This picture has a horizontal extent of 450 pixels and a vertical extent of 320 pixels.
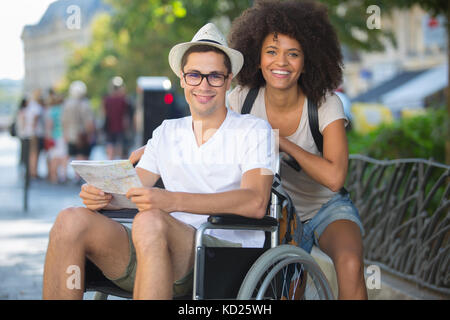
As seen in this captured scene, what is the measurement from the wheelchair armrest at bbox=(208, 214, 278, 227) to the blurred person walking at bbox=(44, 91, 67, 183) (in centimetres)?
1165

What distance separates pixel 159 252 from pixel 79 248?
0.40 meters

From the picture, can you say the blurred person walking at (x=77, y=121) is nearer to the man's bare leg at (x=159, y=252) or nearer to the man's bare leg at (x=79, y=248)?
the man's bare leg at (x=79, y=248)

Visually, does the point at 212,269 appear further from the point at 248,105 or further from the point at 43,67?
the point at 43,67

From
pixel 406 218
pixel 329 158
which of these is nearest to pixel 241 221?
pixel 329 158

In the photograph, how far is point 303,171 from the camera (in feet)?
13.2

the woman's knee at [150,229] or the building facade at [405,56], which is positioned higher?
the building facade at [405,56]

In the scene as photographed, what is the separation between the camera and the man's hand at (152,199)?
10.5 ft

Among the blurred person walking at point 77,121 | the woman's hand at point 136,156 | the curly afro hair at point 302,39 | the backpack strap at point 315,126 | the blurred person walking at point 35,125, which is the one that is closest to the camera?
the woman's hand at point 136,156

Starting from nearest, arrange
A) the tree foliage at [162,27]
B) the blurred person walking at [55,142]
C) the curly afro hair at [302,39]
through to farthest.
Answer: the curly afro hair at [302,39]
the tree foliage at [162,27]
the blurred person walking at [55,142]

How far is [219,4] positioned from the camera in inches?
476

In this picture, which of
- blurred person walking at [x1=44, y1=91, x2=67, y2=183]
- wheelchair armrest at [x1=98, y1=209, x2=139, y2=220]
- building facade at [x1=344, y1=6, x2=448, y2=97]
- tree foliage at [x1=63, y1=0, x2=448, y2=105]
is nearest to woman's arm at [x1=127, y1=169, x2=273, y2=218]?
wheelchair armrest at [x1=98, y1=209, x2=139, y2=220]

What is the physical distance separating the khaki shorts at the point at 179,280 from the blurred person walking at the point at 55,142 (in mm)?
11411

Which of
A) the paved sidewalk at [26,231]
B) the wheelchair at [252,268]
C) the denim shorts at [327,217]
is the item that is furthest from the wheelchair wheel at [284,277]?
the paved sidewalk at [26,231]
